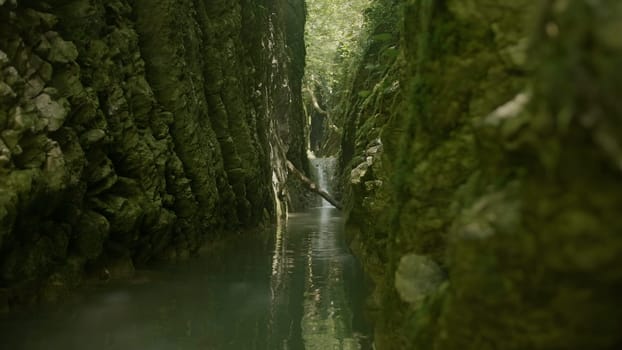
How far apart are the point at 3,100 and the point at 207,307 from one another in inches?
177

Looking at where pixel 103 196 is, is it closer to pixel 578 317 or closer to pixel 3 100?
pixel 3 100

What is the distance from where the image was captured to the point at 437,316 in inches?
134

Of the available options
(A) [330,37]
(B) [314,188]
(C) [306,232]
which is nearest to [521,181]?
(C) [306,232]

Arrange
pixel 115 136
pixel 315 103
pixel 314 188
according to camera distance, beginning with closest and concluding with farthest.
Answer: pixel 115 136
pixel 314 188
pixel 315 103

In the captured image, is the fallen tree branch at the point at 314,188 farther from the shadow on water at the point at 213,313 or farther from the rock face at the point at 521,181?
the rock face at the point at 521,181

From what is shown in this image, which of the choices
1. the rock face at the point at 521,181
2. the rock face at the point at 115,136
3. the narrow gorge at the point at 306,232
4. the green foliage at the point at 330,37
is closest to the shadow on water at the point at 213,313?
the narrow gorge at the point at 306,232

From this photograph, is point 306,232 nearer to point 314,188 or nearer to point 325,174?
point 314,188

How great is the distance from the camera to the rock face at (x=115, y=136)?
24.7ft

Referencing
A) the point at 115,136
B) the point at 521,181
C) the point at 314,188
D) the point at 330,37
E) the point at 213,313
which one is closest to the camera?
the point at 521,181

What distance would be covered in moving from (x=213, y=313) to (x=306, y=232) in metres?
12.7

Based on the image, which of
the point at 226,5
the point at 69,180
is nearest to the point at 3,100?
the point at 69,180

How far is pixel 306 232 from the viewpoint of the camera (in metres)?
21.4

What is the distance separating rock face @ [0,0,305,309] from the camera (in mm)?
7543

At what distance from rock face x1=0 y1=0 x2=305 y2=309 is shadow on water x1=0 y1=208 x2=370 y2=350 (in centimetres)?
82
